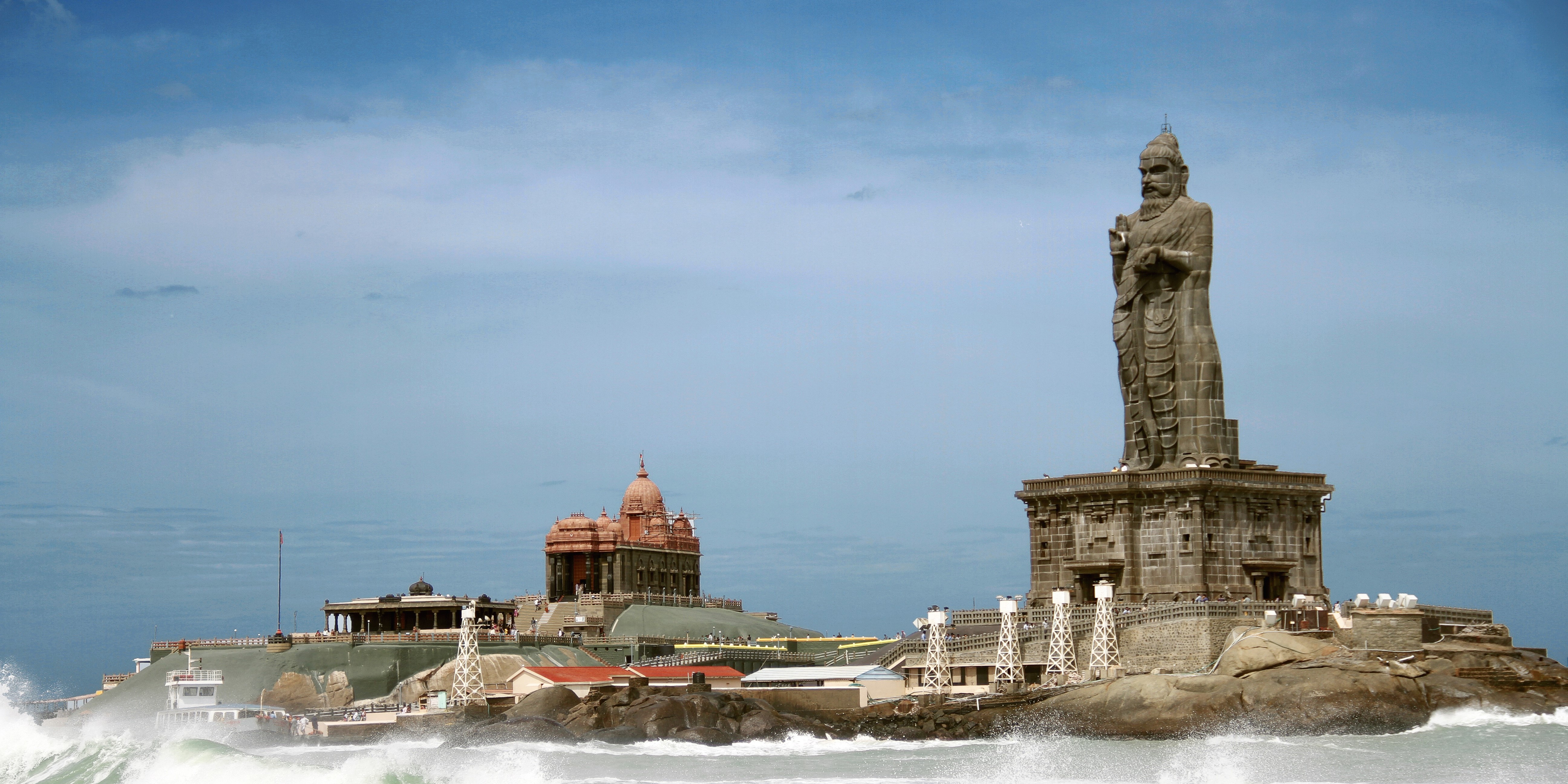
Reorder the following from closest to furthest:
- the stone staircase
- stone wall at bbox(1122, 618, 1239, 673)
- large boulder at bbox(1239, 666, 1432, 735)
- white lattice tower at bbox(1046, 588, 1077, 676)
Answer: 1. large boulder at bbox(1239, 666, 1432, 735)
2. stone wall at bbox(1122, 618, 1239, 673)
3. white lattice tower at bbox(1046, 588, 1077, 676)
4. the stone staircase

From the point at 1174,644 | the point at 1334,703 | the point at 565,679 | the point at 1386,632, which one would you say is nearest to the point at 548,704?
the point at 565,679

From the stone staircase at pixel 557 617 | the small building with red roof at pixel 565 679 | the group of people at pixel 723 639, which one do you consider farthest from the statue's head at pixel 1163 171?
the stone staircase at pixel 557 617

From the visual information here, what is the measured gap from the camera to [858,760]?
216 ft

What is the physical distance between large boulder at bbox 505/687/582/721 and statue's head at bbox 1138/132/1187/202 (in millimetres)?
28008

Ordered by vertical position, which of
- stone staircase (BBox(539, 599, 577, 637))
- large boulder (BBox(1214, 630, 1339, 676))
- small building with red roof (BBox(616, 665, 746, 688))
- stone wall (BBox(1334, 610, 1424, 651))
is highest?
stone staircase (BBox(539, 599, 577, 637))

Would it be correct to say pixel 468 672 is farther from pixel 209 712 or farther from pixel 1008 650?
pixel 1008 650

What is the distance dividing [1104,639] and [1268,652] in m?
6.46

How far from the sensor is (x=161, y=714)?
257ft

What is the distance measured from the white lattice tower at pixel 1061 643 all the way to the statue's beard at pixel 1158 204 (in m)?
15.0

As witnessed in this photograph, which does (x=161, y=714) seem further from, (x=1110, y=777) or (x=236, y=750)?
(x=1110, y=777)

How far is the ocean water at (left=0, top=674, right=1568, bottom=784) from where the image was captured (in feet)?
190

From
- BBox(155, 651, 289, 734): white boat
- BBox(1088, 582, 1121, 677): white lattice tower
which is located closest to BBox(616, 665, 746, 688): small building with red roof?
BBox(155, 651, 289, 734): white boat

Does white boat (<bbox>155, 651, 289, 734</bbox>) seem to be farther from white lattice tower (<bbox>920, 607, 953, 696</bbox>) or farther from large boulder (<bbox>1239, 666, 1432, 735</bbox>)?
large boulder (<bbox>1239, 666, 1432, 735</bbox>)

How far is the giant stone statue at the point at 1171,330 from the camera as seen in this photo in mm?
79062
